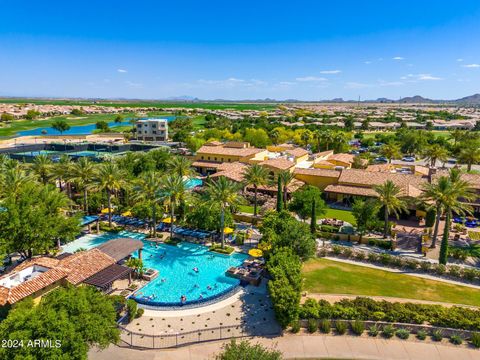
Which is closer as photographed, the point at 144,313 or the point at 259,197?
the point at 144,313

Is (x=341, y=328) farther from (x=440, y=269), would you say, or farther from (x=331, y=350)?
(x=440, y=269)

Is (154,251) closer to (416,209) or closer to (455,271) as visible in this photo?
(455,271)

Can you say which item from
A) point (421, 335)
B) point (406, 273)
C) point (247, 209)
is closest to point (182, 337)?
point (421, 335)

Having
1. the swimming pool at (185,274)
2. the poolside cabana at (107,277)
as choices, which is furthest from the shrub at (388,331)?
the poolside cabana at (107,277)

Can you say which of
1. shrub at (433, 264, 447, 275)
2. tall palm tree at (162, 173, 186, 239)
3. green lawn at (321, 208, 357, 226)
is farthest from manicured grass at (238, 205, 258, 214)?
shrub at (433, 264, 447, 275)

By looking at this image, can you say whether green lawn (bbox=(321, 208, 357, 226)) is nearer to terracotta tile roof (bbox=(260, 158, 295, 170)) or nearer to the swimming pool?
terracotta tile roof (bbox=(260, 158, 295, 170))

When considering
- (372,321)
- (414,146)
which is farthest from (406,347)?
(414,146)
